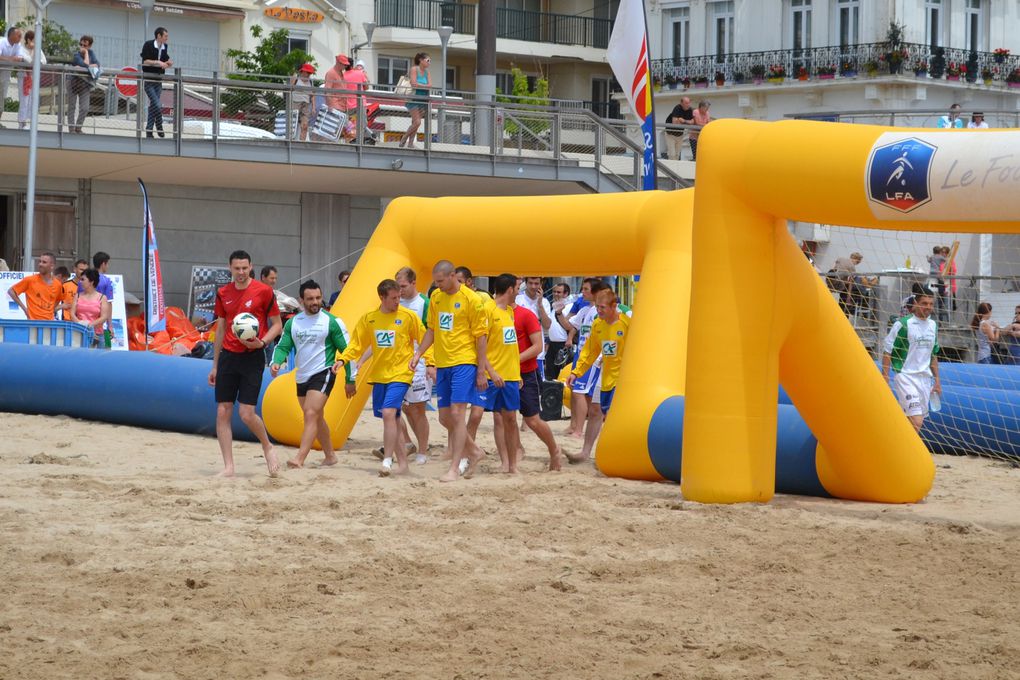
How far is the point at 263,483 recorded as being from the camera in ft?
33.3

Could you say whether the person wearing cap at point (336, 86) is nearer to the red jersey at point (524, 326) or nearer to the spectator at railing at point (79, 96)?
the spectator at railing at point (79, 96)

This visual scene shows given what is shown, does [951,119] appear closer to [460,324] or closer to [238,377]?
[460,324]

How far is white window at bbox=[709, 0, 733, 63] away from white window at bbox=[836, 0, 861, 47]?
3183 millimetres

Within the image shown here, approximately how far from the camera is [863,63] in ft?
118

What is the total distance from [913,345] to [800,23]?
26.8m

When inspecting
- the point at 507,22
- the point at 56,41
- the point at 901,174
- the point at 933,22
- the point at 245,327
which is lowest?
the point at 245,327

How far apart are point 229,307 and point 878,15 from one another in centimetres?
2916

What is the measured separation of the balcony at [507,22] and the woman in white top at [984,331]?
1084 inches

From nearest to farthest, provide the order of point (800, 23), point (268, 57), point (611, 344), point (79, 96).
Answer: point (611, 344), point (79, 96), point (268, 57), point (800, 23)

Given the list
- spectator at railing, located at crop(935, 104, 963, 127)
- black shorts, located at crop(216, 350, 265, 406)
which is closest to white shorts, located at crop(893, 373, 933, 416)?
black shorts, located at crop(216, 350, 265, 406)

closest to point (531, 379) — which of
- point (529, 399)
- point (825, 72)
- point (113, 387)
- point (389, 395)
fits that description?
point (529, 399)

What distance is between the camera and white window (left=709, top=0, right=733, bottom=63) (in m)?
39.3

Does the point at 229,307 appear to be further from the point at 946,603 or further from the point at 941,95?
the point at 941,95

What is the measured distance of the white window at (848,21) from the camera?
121 feet
